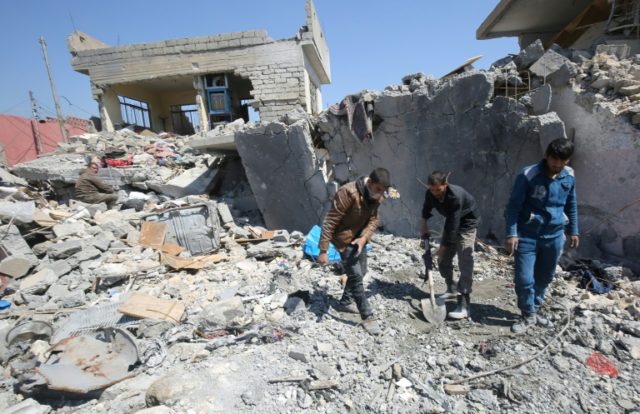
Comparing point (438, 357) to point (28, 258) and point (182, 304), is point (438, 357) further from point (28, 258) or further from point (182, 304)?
point (28, 258)

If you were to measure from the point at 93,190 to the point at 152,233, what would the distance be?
2723mm

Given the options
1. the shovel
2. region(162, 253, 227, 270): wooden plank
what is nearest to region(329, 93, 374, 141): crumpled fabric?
the shovel

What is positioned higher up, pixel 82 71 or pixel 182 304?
pixel 82 71

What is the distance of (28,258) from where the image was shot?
473 cm

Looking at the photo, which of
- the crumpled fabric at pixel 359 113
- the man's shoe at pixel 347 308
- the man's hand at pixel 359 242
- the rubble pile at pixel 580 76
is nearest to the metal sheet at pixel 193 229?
the crumpled fabric at pixel 359 113

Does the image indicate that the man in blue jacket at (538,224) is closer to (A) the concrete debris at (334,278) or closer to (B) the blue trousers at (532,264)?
(B) the blue trousers at (532,264)

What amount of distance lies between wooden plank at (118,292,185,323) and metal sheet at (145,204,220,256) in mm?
1957

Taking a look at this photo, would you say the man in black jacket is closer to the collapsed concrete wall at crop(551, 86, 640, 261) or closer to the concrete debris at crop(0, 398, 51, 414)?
the collapsed concrete wall at crop(551, 86, 640, 261)

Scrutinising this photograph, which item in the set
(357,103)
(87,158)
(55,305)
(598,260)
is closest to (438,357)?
(598,260)

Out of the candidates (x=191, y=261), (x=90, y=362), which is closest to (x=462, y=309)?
(x=90, y=362)

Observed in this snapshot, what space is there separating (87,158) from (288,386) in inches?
368

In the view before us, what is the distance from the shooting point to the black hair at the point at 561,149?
7.43ft

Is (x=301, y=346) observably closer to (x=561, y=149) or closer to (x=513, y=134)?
(x=561, y=149)

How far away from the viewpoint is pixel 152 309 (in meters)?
3.30
